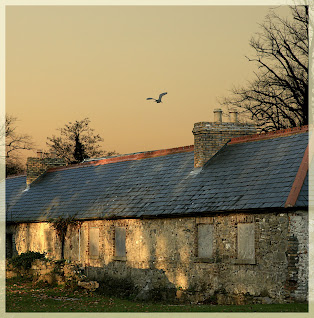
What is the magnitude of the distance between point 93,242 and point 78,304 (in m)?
7.82

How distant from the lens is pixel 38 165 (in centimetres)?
4081

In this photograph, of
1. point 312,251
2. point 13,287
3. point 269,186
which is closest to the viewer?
point 312,251

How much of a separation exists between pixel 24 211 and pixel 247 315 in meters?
20.2

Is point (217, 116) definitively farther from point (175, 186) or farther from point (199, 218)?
point (199, 218)

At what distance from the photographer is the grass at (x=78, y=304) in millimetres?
20781

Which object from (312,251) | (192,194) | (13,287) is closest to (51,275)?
(13,287)

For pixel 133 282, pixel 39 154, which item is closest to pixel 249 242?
pixel 133 282

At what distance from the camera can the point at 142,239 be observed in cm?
2792

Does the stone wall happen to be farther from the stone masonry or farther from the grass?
the stone masonry

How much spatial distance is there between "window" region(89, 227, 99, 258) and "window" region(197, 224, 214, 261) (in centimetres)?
685

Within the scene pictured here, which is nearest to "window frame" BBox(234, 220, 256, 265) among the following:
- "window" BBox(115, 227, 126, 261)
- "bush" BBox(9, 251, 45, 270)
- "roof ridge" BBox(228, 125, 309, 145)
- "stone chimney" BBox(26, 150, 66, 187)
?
"roof ridge" BBox(228, 125, 309, 145)

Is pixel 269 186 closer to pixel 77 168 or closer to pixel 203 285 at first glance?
pixel 203 285

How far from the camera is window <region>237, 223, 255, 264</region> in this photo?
23188mm

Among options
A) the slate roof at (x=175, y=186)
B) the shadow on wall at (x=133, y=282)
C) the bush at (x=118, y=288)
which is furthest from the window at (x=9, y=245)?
the bush at (x=118, y=288)
